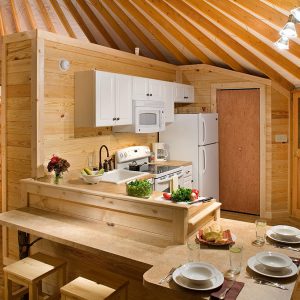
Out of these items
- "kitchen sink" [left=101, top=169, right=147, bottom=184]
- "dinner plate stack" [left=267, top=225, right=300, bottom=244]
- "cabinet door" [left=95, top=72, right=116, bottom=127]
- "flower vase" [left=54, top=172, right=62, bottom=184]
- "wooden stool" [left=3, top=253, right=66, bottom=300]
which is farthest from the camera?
"kitchen sink" [left=101, top=169, right=147, bottom=184]

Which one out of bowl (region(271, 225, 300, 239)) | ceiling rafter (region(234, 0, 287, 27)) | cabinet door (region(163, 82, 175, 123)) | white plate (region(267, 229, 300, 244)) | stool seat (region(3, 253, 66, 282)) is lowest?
stool seat (region(3, 253, 66, 282))

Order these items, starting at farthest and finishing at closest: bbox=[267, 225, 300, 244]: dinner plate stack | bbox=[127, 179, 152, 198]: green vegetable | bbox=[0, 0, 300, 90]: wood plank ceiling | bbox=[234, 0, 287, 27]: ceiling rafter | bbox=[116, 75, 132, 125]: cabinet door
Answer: bbox=[116, 75, 132, 125]: cabinet door, bbox=[0, 0, 300, 90]: wood plank ceiling, bbox=[234, 0, 287, 27]: ceiling rafter, bbox=[127, 179, 152, 198]: green vegetable, bbox=[267, 225, 300, 244]: dinner plate stack

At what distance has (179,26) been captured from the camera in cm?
506

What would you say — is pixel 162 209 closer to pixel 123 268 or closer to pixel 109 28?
pixel 123 268

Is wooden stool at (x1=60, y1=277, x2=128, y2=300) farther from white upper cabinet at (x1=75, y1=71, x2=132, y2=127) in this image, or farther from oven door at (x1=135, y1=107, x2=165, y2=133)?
oven door at (x1=135, y1=107, x2=165, y2=133)

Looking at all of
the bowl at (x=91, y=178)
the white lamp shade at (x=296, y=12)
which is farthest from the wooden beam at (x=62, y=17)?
the white lamp shade at (x=296, y=12)

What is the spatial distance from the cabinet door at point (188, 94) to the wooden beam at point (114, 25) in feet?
3.66

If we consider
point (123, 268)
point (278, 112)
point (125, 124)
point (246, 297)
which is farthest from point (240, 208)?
point (246, 297)

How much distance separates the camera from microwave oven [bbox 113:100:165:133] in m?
4.80

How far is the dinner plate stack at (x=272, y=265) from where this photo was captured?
2143mm

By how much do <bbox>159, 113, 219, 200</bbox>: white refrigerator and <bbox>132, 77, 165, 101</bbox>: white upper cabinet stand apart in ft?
2.29

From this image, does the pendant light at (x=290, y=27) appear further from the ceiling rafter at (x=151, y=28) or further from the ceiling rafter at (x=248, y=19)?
the ceiling rafter at (x=151, y=28)

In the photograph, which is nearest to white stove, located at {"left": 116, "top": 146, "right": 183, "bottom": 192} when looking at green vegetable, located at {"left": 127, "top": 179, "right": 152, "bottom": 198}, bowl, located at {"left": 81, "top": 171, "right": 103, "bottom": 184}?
bowl, located at {"left": 81, "top": 171, "right": 103, "bottom": 184}

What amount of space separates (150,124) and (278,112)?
2263 mm
